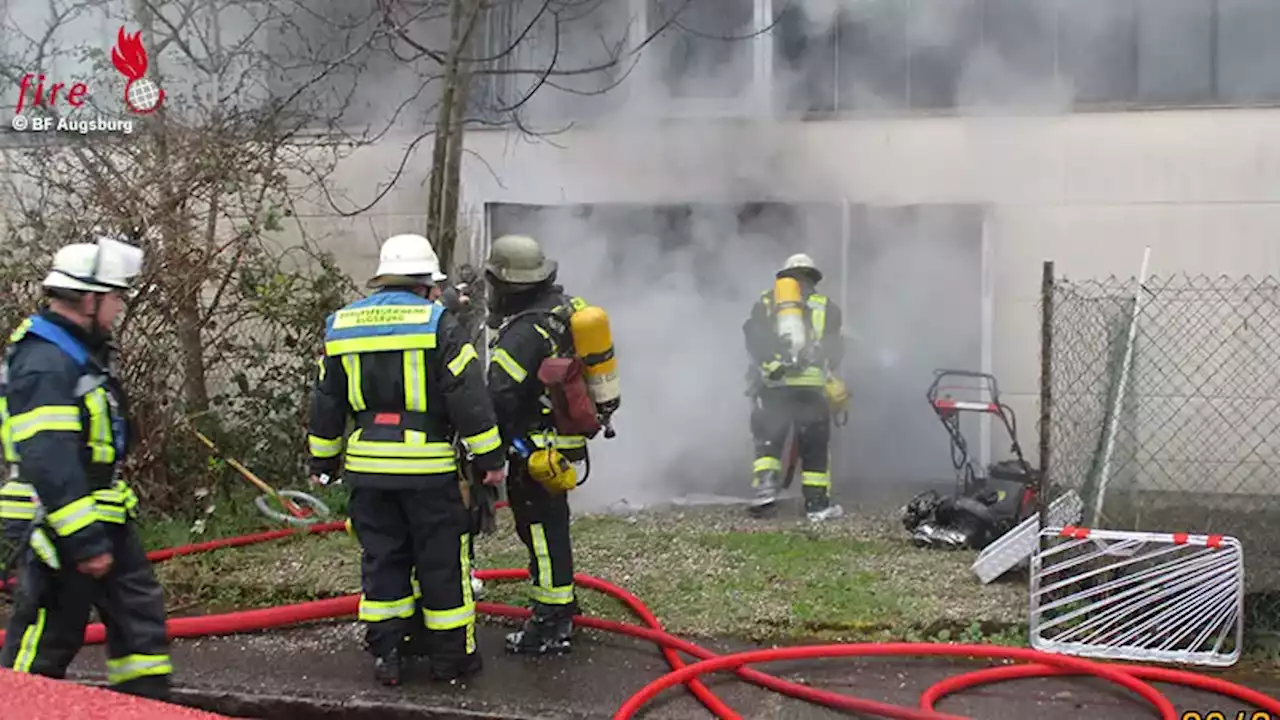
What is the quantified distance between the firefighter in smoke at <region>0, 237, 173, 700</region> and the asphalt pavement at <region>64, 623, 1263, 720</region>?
0.60 metres

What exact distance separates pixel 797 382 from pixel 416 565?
3381 millimetres

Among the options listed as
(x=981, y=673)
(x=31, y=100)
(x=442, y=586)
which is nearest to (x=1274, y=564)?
(x=981, y=673)

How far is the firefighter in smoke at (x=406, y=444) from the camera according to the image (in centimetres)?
413

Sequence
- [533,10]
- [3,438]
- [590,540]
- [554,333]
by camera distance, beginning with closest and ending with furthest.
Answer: [3,438] < [554,333] < [590,540] < [533,10]

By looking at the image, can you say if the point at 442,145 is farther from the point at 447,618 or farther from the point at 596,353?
the point at 447,618

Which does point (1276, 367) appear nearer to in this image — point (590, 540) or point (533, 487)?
point (590, 540)

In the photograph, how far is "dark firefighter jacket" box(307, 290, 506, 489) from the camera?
4.12 meters

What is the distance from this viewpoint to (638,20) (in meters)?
7.96

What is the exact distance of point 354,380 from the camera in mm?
4199

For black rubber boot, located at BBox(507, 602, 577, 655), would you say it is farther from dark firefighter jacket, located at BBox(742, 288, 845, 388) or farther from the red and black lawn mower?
dark firefighter jacket, located at BBox(742, 288, 845, 388)

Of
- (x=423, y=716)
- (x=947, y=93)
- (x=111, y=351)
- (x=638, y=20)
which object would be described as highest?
(x=638, y=20)

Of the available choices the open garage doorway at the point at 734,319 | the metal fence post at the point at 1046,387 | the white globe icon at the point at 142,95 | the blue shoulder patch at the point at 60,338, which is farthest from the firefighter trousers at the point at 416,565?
the white globe icon at the point at 142,95

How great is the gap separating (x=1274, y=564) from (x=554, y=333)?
3.01m

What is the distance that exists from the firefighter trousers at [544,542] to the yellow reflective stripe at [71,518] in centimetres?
161
